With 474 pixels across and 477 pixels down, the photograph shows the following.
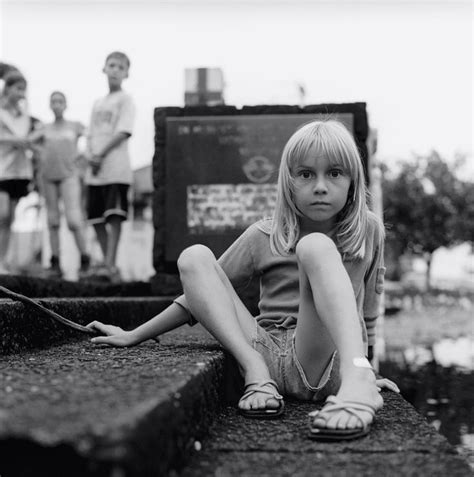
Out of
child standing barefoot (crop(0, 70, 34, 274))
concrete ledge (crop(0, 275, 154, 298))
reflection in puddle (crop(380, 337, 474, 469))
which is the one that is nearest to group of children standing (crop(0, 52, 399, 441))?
reflection in puddle (crop(380, 337, 474, 469))

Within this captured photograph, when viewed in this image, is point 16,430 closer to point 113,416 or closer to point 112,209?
point 113,416

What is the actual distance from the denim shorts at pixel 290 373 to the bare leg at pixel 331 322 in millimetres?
Result: 58

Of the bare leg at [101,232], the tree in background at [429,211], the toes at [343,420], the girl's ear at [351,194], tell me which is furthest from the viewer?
the tree in background at [429,211]

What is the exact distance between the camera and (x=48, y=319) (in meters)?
2.66

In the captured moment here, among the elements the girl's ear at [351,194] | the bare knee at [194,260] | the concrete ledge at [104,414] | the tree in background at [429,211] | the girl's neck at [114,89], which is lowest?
the tree in background at [429,211]

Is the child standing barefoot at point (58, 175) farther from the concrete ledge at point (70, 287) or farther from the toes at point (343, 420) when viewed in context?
the toes at point (343, 420)

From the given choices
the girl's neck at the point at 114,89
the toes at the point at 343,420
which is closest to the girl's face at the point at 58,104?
the girl's neck at the point at 114,89

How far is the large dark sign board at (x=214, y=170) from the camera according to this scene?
5117 millimetres

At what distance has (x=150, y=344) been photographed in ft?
8.52

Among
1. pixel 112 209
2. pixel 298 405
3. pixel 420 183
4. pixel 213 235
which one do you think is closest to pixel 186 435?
pixel 298 405

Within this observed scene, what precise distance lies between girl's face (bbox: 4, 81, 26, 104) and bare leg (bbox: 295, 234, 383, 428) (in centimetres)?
458

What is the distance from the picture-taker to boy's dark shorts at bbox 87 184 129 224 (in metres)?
5.73

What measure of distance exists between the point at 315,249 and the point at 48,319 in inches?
45.0

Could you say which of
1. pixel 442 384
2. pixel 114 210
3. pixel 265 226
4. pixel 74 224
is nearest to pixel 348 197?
pixel 265 226
